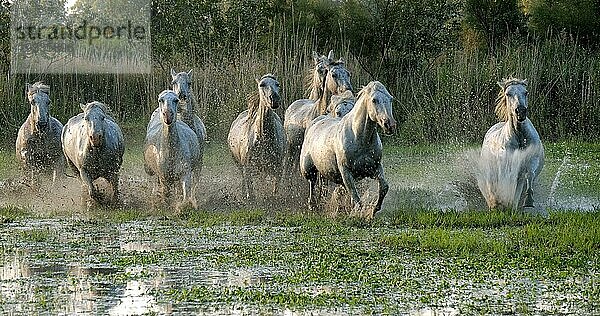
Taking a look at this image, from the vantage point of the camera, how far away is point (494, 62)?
24.0 meters

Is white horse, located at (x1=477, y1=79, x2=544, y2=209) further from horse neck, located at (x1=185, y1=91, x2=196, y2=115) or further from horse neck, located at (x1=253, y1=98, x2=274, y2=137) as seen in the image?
horse neck, located at (x1=185, y1=91, x2=196, y2=115)

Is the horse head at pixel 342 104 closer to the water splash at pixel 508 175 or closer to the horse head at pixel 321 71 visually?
the horse head at pixel 321 71

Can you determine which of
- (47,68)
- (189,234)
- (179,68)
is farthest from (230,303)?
(47,68)

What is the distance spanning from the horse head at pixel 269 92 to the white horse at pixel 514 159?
2.69 metres

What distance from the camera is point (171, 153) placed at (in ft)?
47.2

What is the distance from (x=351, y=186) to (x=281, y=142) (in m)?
2.37

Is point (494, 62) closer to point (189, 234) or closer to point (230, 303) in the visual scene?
point (189, 234)

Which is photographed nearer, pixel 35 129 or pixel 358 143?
pixel 358 143

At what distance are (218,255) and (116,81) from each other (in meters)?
15.3

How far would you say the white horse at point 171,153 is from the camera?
14.3 meters

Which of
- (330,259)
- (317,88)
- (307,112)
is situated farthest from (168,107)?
(330,259)

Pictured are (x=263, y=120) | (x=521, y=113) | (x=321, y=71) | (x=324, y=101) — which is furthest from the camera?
(x=321, y=71)

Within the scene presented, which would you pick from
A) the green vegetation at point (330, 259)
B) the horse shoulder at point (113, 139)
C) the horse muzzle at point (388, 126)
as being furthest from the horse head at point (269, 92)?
the horse muzzle at point (388, 126)
